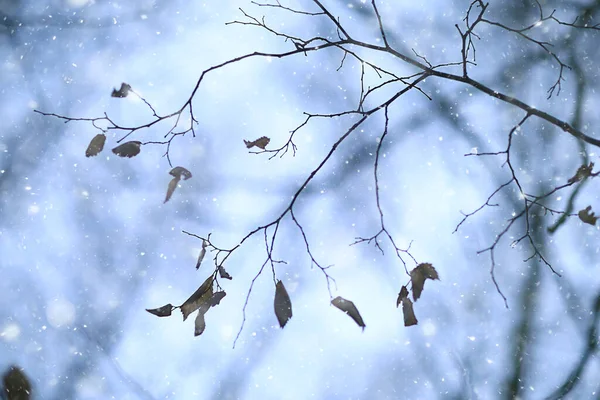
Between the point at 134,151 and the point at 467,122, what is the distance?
2.69 m

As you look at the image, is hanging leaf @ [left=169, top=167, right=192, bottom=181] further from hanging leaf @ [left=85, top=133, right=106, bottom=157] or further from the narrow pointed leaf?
the narrow pointed leaf

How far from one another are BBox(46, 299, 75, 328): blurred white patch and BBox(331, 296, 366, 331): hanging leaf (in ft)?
10.4

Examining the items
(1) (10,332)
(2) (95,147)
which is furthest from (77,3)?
(2) (95,147)

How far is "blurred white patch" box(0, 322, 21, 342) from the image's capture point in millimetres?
3395

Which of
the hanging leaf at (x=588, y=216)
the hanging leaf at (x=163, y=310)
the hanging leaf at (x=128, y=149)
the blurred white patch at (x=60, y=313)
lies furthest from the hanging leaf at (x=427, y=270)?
the blurred white patch at (x=60, y=313)

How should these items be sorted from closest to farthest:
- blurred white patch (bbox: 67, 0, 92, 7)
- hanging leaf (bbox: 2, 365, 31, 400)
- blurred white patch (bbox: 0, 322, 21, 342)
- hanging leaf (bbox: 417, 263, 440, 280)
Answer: hanging leaf (bbox: 417, 263, 440, 280) < hanging leaf (bbox: 2, 365, 31, 400) < blurred white patch (bbox: 0, 322, 21, 342) < blurred white patch (bbox: 67, 0, 92, 7)

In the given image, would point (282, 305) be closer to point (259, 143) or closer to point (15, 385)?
point (259, 143)

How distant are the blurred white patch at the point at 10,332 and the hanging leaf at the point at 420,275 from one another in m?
3.27

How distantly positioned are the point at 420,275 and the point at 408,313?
0.26 feet

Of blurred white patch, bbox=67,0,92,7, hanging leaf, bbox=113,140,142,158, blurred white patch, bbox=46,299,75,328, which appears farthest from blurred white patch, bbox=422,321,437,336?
blurred white patch, bbox=67,0,92,7

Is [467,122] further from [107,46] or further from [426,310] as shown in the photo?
[107,46]

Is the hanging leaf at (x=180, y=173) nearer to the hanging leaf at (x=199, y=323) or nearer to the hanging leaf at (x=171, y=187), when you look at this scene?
the hanging leaf at (x=171, y=187)

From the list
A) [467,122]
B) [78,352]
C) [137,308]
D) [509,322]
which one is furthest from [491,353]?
[78,352]

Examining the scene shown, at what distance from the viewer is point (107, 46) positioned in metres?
3.56
